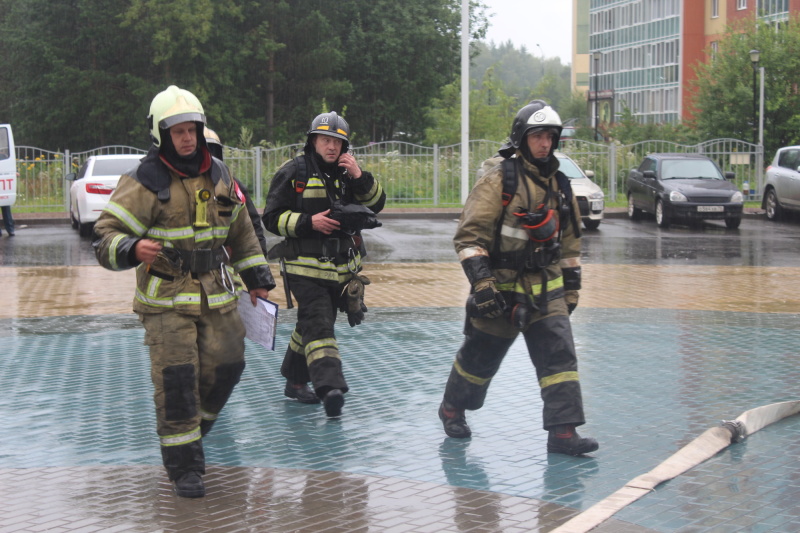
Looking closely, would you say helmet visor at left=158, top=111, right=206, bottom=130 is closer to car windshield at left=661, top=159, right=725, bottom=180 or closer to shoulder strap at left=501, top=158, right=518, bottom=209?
shoulder strap at left=501, top=158, right=518, bottom=209

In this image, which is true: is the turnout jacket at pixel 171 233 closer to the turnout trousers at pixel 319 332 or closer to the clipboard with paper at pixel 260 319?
the clipboard with paper at pixel 260 319

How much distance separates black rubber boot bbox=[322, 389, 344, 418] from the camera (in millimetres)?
6324

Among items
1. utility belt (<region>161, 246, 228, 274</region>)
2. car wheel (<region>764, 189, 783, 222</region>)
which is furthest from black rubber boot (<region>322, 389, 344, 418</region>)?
car wheel (<region>764, 189, 783, 222</region>)

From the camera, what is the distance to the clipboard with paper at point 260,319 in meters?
5.59

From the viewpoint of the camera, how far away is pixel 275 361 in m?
8.45

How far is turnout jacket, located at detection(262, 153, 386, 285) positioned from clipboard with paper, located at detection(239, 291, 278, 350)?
84 centimetres

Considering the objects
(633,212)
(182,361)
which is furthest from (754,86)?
(182,361)

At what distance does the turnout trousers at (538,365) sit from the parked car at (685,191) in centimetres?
1723

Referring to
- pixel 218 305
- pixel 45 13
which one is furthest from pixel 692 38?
pixel 218 305

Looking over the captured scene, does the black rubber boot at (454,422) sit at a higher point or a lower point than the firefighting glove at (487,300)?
lower

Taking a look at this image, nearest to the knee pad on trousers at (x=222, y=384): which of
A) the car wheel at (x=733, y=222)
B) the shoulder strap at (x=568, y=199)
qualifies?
the shoulder strap at (x=568, y=199)

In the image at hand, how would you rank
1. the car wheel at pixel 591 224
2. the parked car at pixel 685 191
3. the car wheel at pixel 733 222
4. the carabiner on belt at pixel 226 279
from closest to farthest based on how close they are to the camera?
the carabiner on belt at pixel 226 279
the parked car at pixel 685 191
the car wheel at pixel 591 224
the car wheel at pixel 733 222

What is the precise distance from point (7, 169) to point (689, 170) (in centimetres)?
1382

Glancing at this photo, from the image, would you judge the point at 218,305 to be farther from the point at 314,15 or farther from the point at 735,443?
the point at 314,15
